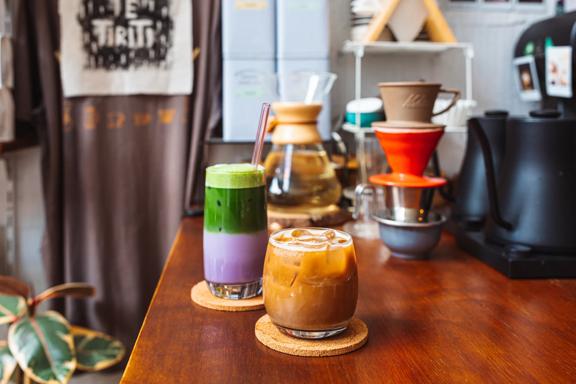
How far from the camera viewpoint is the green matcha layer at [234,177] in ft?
3.22

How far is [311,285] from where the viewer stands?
813mm

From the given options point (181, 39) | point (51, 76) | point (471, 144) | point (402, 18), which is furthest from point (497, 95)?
point (51, 76)

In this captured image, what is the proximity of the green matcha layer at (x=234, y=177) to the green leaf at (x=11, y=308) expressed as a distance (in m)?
1.14

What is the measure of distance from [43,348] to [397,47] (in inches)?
53.0

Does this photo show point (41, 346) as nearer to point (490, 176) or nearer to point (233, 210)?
point (233, 210)

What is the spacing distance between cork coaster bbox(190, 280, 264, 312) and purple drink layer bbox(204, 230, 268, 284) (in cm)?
3

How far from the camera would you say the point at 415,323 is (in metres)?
0.94

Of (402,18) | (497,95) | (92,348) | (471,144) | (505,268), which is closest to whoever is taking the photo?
(505,268)

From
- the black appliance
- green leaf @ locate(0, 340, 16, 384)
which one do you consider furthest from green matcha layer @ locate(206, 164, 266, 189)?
green leaf @ locate(0, 340, 16, 384)

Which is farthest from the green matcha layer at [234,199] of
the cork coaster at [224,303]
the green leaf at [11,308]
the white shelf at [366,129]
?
the green leaf at [11,308]

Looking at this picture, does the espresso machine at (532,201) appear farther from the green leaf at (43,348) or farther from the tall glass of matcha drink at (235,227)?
the green leaf at (43,348)

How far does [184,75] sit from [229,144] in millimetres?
270

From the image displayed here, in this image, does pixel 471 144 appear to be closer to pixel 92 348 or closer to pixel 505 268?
pixel 505 268

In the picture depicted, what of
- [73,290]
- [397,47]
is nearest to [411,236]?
[397,47]
